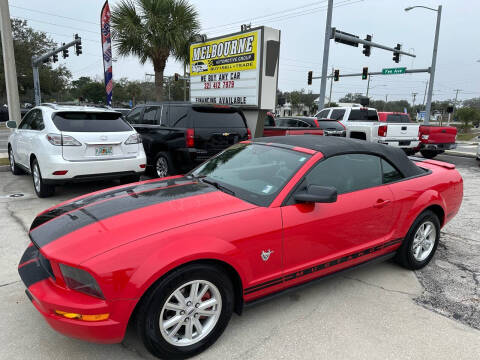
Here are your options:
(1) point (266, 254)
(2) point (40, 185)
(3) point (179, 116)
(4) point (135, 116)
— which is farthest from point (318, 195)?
(4) point (135, 116)

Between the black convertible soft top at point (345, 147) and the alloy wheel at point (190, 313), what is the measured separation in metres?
1.55

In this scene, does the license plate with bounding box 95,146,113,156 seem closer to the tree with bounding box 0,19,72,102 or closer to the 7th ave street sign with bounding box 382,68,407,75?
the 7th ave street sign with bounding box 382,68,407,75

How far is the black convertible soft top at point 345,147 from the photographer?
3.17m

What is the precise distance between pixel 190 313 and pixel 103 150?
14.3 ft

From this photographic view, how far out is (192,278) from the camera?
7.31 ft

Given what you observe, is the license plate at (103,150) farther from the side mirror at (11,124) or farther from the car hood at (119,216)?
the side mirror at (11,124)

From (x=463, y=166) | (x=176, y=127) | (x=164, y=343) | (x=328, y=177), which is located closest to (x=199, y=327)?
(x=164, y=343)

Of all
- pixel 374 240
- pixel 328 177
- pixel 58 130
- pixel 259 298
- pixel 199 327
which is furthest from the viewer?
pixel 58 130

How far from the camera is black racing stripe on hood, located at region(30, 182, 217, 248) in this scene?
7.98 ft

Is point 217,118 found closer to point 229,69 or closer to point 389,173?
point 229,69

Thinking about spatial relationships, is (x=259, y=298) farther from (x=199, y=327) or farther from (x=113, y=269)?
(x=113, y=269)

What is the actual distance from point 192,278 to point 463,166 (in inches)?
517

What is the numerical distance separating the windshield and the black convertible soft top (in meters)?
0.17

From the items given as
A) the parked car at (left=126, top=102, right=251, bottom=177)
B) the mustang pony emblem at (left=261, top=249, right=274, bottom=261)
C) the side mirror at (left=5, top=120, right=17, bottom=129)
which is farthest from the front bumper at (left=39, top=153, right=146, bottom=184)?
the mustang pony emblem at (left=261, top=249, right=274, bottom=261)
